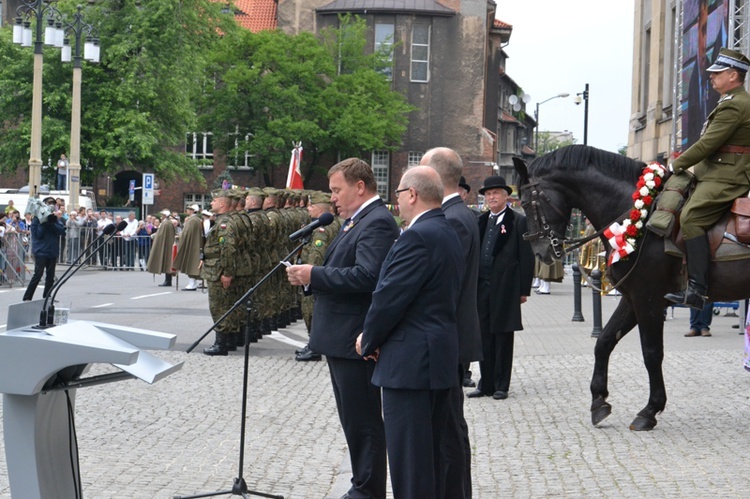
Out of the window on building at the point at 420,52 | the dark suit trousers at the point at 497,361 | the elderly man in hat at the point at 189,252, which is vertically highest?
the window on building at the point at 420,52

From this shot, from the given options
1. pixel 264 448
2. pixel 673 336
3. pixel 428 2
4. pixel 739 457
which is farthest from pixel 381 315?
pixel 428 2

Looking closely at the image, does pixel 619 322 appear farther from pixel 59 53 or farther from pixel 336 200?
pixel 59 53

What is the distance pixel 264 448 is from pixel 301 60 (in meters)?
56.7

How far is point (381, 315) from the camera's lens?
18.1ft

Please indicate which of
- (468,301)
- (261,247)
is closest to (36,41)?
(261,247)

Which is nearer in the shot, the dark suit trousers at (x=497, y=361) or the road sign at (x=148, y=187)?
the dark suit trousers at (x=497, y=361)

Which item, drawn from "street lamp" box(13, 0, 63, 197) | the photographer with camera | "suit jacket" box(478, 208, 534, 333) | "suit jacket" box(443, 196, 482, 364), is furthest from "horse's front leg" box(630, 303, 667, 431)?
"street lamp" box(13, 0, 63, 197)

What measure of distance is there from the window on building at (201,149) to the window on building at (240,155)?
8.77 ft

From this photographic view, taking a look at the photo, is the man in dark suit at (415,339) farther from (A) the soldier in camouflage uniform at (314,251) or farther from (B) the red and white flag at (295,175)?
(B) the red and white flag at (295,175)

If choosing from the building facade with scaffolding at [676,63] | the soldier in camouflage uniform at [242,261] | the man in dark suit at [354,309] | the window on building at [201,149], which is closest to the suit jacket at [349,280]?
the man in dark suit at [354,309]

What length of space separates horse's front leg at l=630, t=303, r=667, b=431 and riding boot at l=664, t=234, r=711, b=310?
1.02ft

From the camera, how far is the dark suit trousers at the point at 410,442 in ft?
18.3

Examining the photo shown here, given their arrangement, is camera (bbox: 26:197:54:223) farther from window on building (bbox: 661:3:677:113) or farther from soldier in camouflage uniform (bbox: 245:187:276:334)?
window on building (bbox: 661:3:677:113)

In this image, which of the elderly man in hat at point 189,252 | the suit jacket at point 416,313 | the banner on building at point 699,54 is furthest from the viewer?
the banner on building at point 699,54
